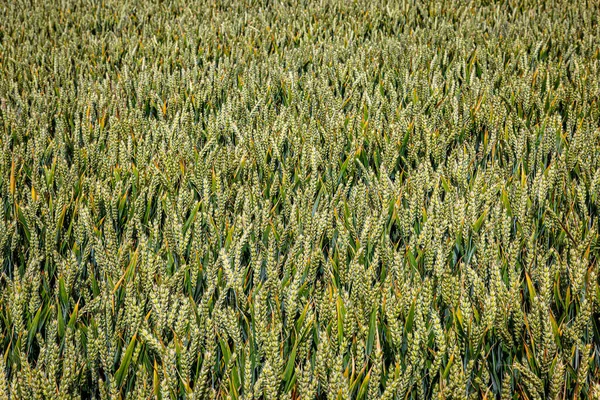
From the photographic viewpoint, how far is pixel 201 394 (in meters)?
0.90

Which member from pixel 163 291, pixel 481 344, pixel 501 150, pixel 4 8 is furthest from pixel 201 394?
pixel 4 8

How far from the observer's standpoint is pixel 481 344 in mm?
1069

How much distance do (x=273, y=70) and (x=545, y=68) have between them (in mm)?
1322

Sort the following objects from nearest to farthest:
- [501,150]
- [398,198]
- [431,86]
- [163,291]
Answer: [163,291] < [398,198] < [501,150] < [431,86]

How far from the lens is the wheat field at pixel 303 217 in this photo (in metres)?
A: 1.00

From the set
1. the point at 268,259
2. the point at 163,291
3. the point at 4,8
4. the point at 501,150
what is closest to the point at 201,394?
the point at 163,291

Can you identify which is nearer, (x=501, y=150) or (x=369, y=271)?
(x=369, y=271)

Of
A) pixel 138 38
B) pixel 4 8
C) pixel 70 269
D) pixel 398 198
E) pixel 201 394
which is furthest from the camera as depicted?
pixel 4 8

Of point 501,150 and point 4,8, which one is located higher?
point 4,8

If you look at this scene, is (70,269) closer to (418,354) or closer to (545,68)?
(418,354)

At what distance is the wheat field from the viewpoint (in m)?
1.00

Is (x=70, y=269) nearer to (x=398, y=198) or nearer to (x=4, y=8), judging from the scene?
(x=398, y=198)

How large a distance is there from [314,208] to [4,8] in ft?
12.8

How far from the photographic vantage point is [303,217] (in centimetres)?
141
